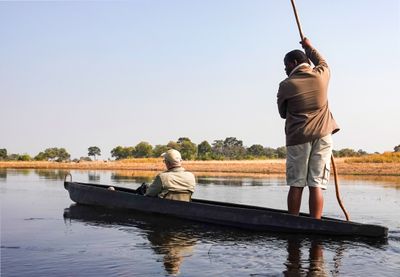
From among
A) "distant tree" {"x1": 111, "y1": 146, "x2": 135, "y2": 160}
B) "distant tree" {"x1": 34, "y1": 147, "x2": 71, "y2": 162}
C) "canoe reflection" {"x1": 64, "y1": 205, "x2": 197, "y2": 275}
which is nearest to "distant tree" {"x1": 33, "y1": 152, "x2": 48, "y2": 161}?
"distant tree" {"x1": 34, "y1": 147, "x2": 71, "y2": 162}

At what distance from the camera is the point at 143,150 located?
4508 inches

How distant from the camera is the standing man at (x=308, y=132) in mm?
6613

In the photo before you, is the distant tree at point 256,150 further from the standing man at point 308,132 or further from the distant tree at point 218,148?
the standing man at point 308,132

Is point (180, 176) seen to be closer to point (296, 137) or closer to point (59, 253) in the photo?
point (296, 137)

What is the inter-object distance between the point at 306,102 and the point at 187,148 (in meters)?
98.6

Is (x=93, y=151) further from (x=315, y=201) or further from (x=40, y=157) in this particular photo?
(x=315, y=201)

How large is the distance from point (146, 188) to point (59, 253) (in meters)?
4.06

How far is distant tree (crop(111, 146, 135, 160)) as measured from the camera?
11831 cm

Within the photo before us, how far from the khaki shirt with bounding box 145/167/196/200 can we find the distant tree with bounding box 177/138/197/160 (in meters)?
88.9

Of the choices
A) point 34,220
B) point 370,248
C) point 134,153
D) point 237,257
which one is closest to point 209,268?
point 237,257

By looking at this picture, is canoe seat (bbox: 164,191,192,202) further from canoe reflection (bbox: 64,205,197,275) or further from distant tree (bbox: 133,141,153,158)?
distant tree (bbox: 133,141,153,158)

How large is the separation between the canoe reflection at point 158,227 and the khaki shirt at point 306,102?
6.41ft

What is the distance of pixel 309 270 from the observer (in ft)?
15.0

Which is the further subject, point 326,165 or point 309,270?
point 326,165
